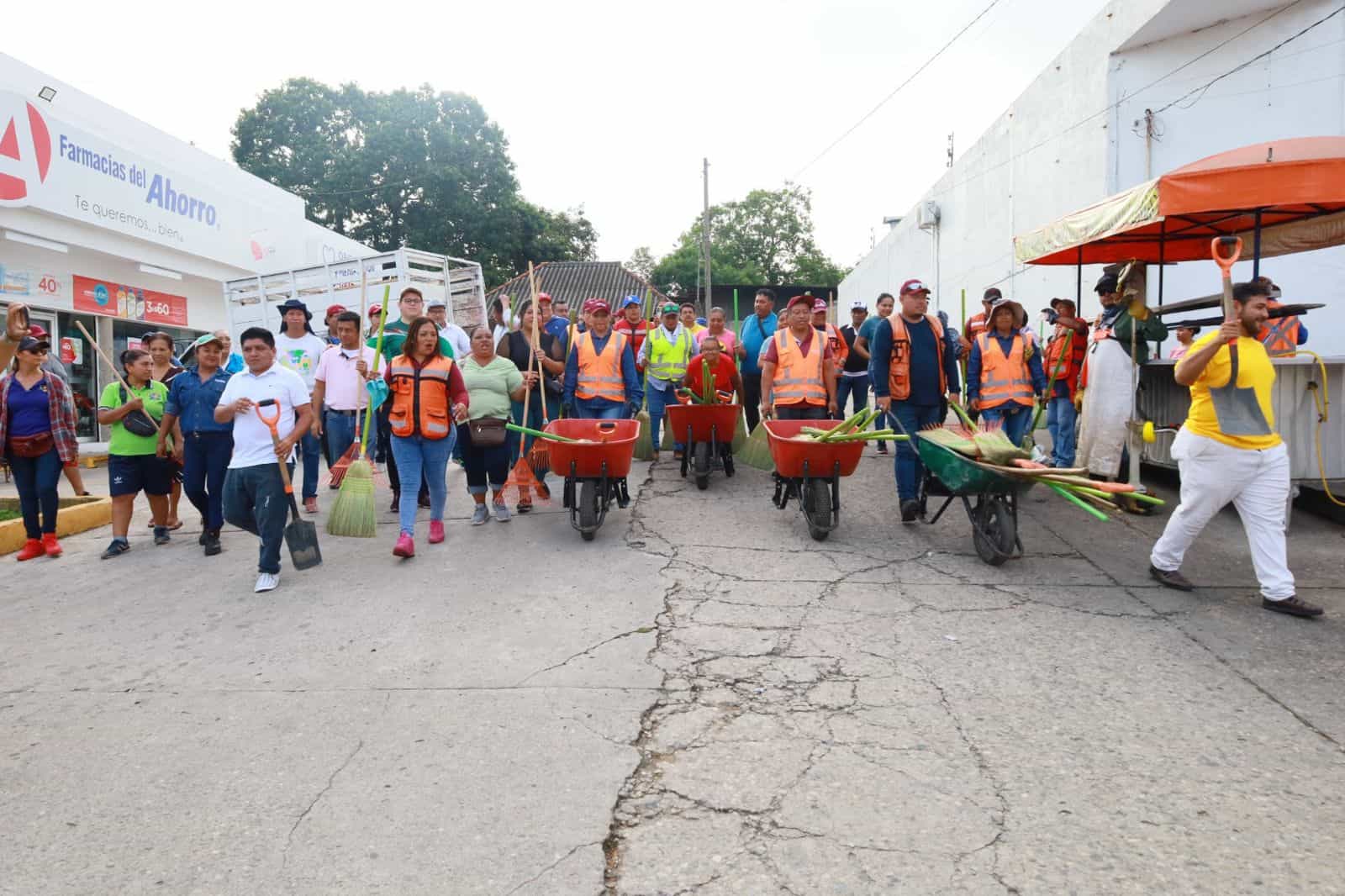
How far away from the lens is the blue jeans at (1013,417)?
731cm

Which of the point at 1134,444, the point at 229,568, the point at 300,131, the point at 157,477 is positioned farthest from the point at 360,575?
the point at 300,131

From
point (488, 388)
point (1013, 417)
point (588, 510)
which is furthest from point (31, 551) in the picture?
point (1013, 417)

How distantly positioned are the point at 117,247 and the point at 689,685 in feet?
46.4

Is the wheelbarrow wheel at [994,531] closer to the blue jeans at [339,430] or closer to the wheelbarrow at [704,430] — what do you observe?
the wheelbarrow at [704,430]

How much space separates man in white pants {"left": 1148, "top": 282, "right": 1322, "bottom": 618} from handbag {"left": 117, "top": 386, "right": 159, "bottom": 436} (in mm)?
7190

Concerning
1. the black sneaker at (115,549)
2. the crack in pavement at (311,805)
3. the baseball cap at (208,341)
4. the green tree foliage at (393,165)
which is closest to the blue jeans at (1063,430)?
the crack in pavement at (311,805)

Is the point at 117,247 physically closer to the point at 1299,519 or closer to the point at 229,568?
the point at 229,568

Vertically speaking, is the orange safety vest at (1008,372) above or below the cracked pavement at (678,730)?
above

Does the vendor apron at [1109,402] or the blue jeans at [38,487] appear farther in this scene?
the vendor apron at [1109,402]

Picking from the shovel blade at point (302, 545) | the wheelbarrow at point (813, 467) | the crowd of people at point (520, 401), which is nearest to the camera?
the crowd of people at point (520, 401)

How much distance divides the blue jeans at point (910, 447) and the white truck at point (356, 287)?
7.60 metres

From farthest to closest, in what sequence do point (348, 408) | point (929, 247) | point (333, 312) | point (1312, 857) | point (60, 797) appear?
point (929, 247) < point (333, 312) < point (348, 408) < point (60, 797) < point (1312, 857)

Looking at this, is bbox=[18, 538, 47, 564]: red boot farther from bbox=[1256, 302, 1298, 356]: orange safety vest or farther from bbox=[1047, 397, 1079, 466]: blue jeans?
bbox=[1256, 302, 1298, 356]: orange safety vest

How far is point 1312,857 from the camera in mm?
2543
